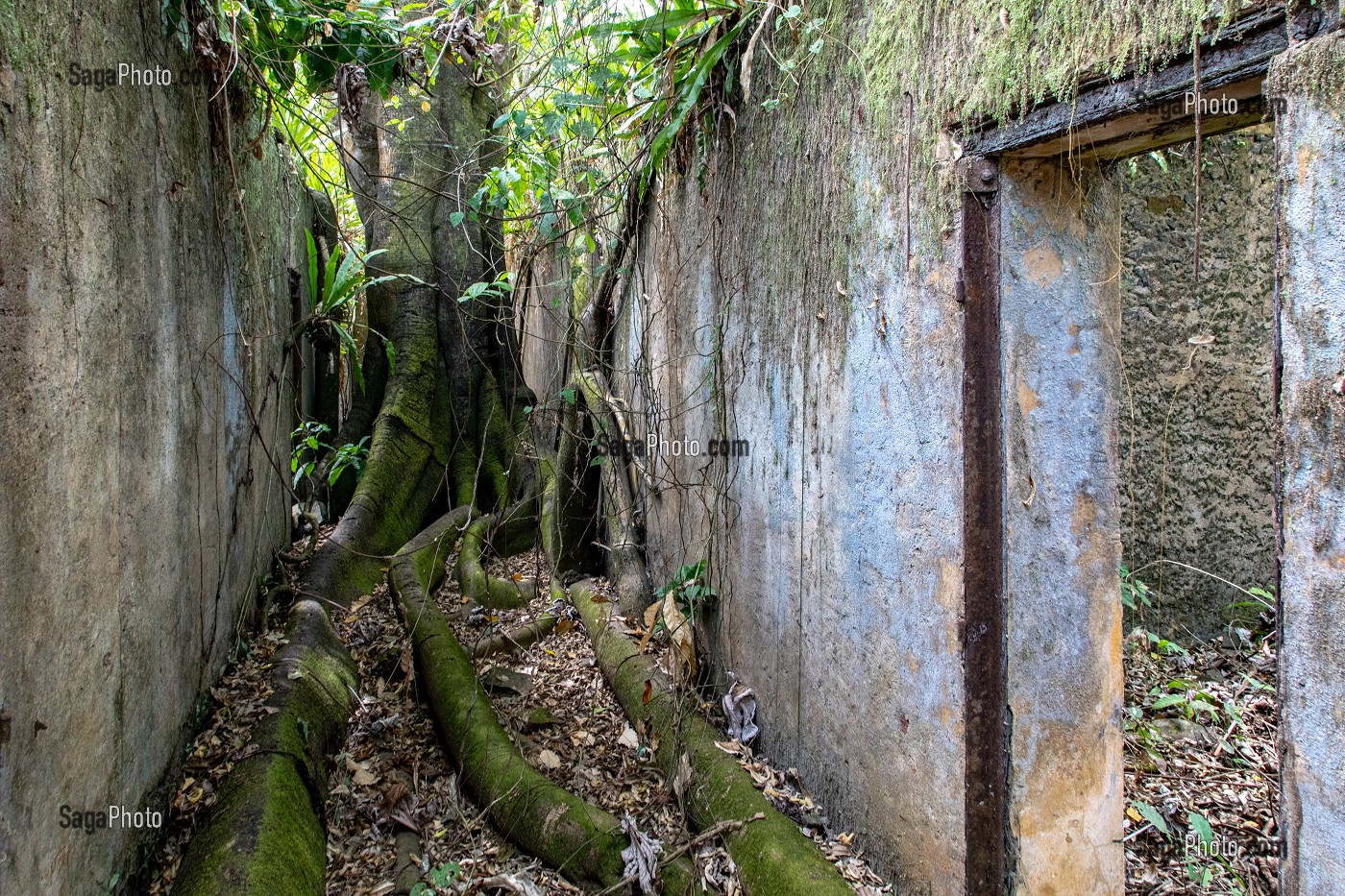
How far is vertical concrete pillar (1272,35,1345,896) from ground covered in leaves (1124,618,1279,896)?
1.44 m

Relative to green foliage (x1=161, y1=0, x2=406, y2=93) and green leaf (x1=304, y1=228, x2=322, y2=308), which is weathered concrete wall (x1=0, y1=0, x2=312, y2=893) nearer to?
green foliage (x1=161, y1=0, x2=406, y2=93)

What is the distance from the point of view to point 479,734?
11.6 feet

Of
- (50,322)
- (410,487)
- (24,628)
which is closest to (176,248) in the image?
(50,322)

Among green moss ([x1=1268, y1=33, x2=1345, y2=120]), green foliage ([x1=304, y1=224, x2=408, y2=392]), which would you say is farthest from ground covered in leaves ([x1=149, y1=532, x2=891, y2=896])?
green moss ([x1=1268, y1=33, x2=1345, y2=120])

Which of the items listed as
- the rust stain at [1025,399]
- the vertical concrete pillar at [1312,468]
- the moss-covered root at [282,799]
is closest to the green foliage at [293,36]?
the moss-covered root at [282,799]

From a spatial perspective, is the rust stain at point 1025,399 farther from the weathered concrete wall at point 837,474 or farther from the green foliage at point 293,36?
the green foliage at point 293,36

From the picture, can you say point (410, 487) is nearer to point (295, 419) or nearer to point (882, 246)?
point (295, 419)

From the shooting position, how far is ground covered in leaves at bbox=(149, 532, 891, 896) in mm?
2777

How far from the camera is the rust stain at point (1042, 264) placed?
205 cm

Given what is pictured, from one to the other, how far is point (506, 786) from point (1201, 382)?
3862mm

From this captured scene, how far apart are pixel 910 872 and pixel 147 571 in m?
2.48

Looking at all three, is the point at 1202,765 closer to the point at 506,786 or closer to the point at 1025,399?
the point at 1025,399

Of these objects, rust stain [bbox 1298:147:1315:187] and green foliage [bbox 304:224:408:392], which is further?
green foliage [bbox 304:224:408:392]

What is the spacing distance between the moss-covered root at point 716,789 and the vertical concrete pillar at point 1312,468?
1.32 meters
